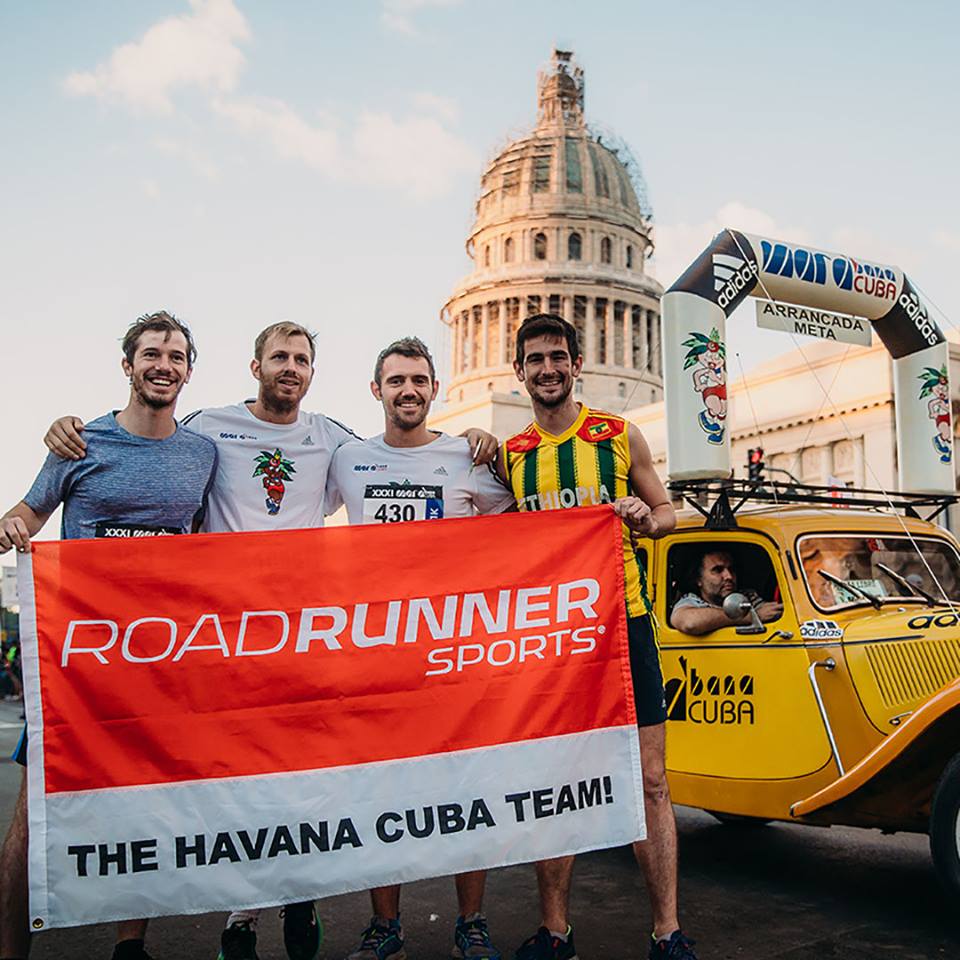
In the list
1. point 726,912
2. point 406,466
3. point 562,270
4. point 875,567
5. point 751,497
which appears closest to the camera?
point 406,466

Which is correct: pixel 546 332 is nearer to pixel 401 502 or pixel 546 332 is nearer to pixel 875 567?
pixel 401 502

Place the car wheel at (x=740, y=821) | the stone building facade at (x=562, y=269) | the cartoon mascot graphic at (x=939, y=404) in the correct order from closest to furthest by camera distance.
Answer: the car wheel at (x=740, y=821), the cartoon mascot graphic at (x=939, y=404), the stone building facade at (x=562, y=269)

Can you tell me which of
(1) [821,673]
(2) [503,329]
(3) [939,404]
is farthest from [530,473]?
(2) [503,329]

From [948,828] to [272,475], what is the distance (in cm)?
317

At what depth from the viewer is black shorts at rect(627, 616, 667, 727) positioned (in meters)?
4.32

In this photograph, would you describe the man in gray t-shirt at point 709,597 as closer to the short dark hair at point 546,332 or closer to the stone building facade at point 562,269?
the short dark hair at point 546,332

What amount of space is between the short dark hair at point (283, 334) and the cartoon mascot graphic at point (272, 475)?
1.37ft

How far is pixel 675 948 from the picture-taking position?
3.94m

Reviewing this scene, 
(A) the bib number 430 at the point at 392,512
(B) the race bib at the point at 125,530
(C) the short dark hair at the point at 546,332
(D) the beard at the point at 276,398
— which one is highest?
(C) the short dark hair at the point at 546,332

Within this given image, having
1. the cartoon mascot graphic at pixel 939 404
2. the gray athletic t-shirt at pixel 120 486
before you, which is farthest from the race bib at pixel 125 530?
the cartoon mascot graphic at pixel 939 404

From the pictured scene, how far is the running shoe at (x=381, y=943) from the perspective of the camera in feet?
13.8

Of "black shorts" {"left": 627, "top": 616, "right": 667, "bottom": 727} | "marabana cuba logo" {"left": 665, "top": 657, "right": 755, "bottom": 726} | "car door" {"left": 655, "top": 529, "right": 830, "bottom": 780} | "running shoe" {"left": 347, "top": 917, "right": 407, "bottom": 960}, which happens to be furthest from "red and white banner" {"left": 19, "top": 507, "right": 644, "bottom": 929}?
"marabana cuba logo" {"left": 665, "top": 657, "right": 755, "bottom": 726}

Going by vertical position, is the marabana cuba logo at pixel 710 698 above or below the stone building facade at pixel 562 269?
below

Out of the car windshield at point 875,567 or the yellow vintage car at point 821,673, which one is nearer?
the yellow vintage car at point 821,673
